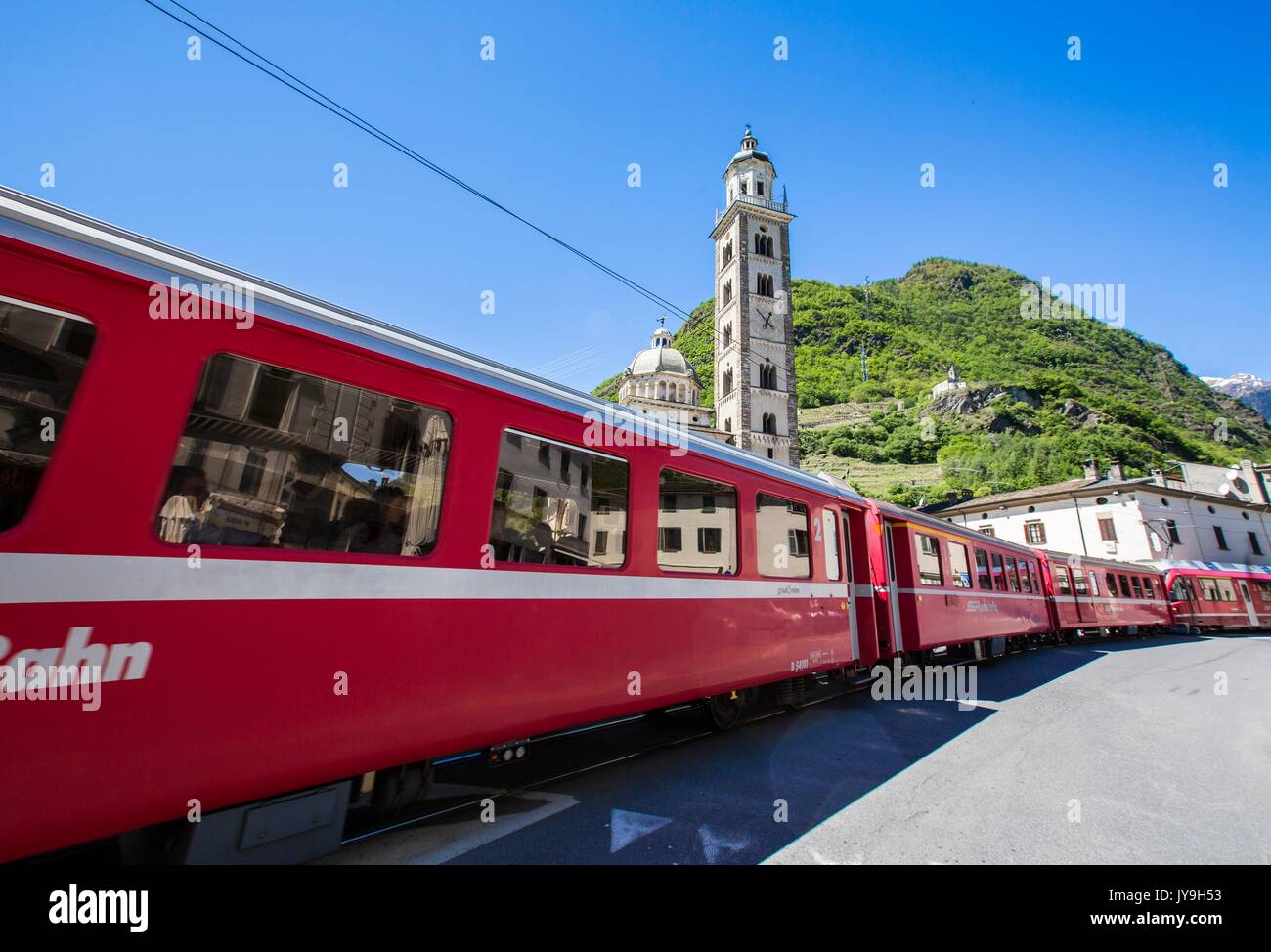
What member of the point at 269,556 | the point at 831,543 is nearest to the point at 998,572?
the point at 831,543

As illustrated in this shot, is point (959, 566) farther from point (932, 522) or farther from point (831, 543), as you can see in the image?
point (831, 543)

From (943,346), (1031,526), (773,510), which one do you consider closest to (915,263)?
(943,346)

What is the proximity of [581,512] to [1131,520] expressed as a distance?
4439 centimetres

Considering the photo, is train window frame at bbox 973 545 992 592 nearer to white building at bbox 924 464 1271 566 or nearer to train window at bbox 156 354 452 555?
train window at bbox 156 354 452 555

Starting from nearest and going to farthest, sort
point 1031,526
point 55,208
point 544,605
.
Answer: point 55,208, point 544,605, point 1031,526

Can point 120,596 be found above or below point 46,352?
below

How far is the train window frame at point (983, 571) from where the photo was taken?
37.2ft

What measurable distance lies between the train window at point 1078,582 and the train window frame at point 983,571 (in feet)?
29.8

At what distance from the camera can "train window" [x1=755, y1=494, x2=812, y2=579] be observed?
5797 mm

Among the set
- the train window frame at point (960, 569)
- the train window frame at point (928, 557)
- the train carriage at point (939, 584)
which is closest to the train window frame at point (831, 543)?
the train carriage at point (939, 584)

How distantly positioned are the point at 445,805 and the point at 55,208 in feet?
13.3

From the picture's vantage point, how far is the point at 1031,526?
129ft
